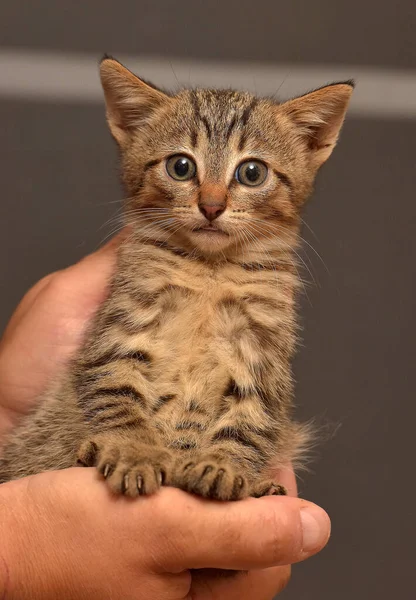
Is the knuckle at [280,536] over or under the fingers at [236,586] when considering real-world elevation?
over

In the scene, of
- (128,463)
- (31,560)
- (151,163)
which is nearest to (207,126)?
(151,163)

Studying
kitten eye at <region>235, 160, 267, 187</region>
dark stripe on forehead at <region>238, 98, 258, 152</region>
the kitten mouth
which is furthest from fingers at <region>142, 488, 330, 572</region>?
dark stripe on forehead at <region>238, 98, 258, 152</region>

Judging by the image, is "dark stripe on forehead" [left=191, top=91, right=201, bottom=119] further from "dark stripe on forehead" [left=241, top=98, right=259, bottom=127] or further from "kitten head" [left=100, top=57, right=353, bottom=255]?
"dark stripe on forehead" [left=241, top=98, right=259, bottom=127]

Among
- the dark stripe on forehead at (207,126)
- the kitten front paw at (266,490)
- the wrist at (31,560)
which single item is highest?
the dark stripe on forehead at (207,126)

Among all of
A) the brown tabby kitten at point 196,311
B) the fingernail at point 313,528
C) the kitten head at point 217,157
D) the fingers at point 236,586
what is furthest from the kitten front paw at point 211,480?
the kitten head at point 217,157

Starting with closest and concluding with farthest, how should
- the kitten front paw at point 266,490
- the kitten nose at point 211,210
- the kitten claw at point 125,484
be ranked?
the kitten claw at point 125,484 → the kitten front paw at point 266,490 → the kitten nose at point 211,210

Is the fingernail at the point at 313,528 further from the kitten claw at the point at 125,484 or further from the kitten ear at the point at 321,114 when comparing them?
the kitten ear at the point at 321,114

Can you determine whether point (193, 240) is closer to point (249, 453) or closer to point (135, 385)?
point (135, 385)
